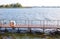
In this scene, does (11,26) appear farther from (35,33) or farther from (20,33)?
(35,33)

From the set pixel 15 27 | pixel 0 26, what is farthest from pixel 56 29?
pixel 0 26

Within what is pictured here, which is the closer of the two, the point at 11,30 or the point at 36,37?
the point at 36,37

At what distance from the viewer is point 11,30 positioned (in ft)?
80.9

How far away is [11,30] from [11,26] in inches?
58.8

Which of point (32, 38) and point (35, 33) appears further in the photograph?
point (35, 33)

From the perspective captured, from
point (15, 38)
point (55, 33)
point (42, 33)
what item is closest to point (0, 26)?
point (15, 38)

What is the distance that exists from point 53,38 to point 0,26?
7.77m

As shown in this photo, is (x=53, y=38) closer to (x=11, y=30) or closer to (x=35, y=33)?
(x=35, y=33)

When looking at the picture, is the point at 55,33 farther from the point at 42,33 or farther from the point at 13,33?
the point at 13,33

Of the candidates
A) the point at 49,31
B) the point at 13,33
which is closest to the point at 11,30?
the point at 13,33

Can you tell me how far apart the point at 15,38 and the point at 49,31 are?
6283 mm

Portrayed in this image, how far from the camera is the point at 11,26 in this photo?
76.5 ft

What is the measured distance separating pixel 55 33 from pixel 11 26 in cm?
612

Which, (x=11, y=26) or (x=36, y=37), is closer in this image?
(x=36, y=37)
